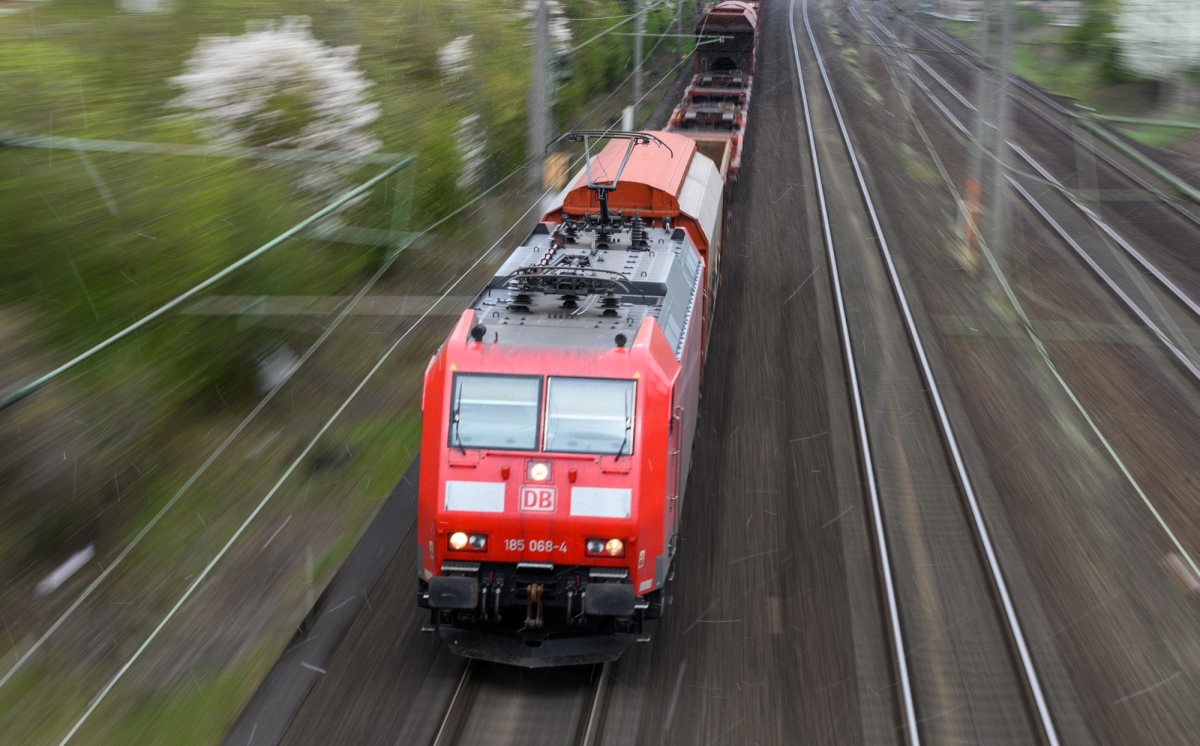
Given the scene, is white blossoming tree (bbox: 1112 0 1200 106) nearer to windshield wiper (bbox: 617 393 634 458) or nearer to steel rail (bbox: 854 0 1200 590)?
steel rail (bbox: 854 0 1200 590)

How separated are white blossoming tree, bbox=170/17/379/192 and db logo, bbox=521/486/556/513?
9.37 metres

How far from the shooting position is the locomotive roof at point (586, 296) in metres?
9.57

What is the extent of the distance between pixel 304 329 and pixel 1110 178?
886 inches

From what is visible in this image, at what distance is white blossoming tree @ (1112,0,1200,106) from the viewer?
22.9 m

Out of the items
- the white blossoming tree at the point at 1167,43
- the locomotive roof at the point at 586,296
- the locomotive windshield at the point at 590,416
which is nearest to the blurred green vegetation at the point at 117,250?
the locomotive roof at the point at 586,296

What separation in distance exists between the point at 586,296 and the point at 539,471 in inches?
93.1

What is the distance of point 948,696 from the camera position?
8.94 metres

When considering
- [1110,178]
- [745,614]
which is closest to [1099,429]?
[745,614]

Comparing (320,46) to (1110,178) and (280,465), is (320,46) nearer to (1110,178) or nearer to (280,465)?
(280,465)

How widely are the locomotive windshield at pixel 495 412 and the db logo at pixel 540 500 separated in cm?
43

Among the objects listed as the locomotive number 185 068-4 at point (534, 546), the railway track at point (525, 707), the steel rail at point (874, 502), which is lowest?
the railway track at point (525, 707)

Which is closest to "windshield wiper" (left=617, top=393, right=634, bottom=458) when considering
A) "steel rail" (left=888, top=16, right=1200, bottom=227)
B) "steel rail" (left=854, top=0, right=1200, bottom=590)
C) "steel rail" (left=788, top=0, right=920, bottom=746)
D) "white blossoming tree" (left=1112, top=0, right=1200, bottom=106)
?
"steel rail" (left=788, top=0, right=920, bottom=746)

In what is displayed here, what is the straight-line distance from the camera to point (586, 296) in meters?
10.3

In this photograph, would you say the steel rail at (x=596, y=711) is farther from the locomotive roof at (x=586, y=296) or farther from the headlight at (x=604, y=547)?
the locomotive roof at (x=586, y=296)
